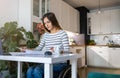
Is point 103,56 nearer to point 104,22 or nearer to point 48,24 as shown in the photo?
→ point 104,22

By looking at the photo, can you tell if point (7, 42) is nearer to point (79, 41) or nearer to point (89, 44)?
point (79, 41)

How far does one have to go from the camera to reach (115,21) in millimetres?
5859

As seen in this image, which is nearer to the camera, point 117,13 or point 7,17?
point 7,17

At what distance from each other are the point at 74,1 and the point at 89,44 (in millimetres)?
1822

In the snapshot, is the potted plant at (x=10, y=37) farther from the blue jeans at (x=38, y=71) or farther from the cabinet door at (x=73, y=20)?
the cabinet door at (x=73, y=20)

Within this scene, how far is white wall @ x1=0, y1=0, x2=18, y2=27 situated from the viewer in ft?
9.52

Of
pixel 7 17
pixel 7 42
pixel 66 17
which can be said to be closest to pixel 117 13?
pixel 66 17

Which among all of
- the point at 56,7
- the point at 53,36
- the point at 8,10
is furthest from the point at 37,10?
the point at 53,36

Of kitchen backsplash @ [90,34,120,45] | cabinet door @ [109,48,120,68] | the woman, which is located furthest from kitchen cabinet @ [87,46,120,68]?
the woman

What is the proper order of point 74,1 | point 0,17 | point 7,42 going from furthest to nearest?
point 74,1
point 0,17
point 7,42

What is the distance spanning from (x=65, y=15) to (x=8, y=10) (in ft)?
7.08

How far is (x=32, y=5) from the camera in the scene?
3.18 metres

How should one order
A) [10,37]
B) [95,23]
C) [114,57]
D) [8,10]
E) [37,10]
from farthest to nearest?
[95,23], [114,57], [37,10], [8,10], [10,37]

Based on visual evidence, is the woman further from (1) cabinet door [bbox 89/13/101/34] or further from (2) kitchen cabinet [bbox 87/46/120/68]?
(1) cabinet door [bbox 89/13/101/34]
